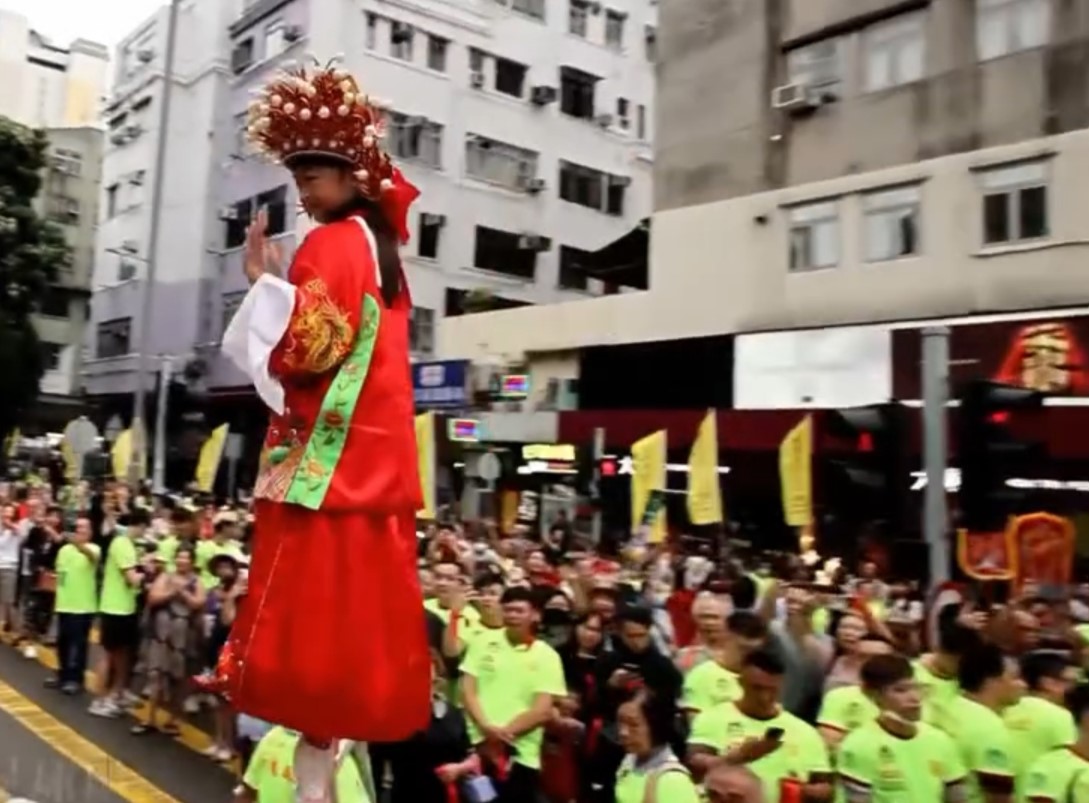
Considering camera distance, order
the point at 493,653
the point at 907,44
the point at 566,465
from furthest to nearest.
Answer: the point at 566,465 < the point at 907,44 < the point at 493,653

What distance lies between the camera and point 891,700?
4871 millimetres

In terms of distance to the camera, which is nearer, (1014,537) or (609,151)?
(1014,537)

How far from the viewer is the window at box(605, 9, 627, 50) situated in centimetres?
3472

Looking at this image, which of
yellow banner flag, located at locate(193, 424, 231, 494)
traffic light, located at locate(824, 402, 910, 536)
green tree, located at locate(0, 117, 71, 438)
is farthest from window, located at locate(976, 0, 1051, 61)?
green tree, located at locate(0, 117, 71, 438)

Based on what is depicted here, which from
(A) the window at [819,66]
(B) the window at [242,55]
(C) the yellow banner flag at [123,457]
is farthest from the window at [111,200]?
(A) the window at [819,66]

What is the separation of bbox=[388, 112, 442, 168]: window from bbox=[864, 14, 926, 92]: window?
1333 centimetres

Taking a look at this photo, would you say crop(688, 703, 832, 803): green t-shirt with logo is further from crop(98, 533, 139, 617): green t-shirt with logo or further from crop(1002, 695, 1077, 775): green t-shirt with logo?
crop(98, 533, 139, 617): green t-shirt with logo

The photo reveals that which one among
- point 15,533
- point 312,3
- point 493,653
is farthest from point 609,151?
point 493,653

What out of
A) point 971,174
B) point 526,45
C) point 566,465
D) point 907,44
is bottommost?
point 566,465

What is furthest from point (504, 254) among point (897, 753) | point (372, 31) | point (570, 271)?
point (897, 753)

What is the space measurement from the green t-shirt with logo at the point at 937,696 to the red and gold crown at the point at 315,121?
326 cm

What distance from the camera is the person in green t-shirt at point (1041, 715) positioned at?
5.14 metres

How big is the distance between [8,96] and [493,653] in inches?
1846

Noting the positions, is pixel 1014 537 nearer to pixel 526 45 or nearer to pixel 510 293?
pixel 510 293
